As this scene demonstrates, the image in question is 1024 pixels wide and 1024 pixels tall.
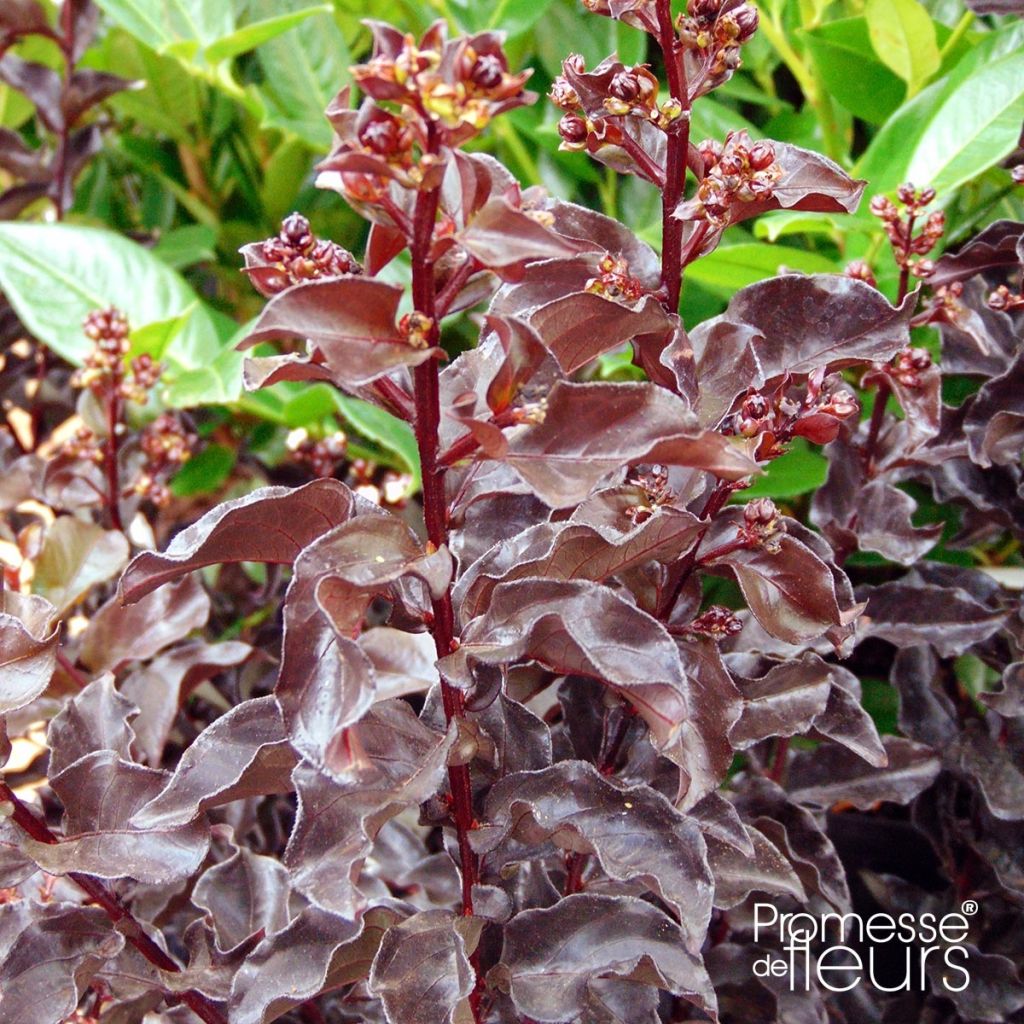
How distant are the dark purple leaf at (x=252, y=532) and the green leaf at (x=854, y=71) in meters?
0.81

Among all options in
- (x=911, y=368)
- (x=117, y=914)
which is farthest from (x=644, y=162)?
(x=117, y=914)

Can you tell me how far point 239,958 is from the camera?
24.7 inches

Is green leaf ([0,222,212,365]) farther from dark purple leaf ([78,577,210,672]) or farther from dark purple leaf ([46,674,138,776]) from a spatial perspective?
dark purple leaf ([46,674,138,776])

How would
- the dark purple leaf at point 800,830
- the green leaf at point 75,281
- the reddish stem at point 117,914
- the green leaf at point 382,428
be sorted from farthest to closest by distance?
the green leaf at point 75,281
the green leaf at point 382,428
the dark purple leaf at point 800,830
the reddish stem at point 117,914

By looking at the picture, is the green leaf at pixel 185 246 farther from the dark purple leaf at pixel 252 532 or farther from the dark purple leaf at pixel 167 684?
the dark purple leaf at pixel 252 532

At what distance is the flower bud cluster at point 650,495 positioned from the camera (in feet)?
1.77

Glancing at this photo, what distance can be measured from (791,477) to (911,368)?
1.12 feet

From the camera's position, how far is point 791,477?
102 cm

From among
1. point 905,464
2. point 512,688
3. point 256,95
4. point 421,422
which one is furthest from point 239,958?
point 256,95

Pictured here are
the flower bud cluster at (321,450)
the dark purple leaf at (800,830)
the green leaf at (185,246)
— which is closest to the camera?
the dark purple leaf at (800,830)

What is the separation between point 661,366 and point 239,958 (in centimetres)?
43

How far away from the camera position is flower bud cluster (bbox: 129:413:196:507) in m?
0.99

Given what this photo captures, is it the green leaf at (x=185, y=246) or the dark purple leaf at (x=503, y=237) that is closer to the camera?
the dark purple leaf at (x=503, y=237)

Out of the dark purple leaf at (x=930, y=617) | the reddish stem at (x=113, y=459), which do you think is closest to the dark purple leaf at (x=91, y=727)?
the reddish stem at (x=113, y=459)
